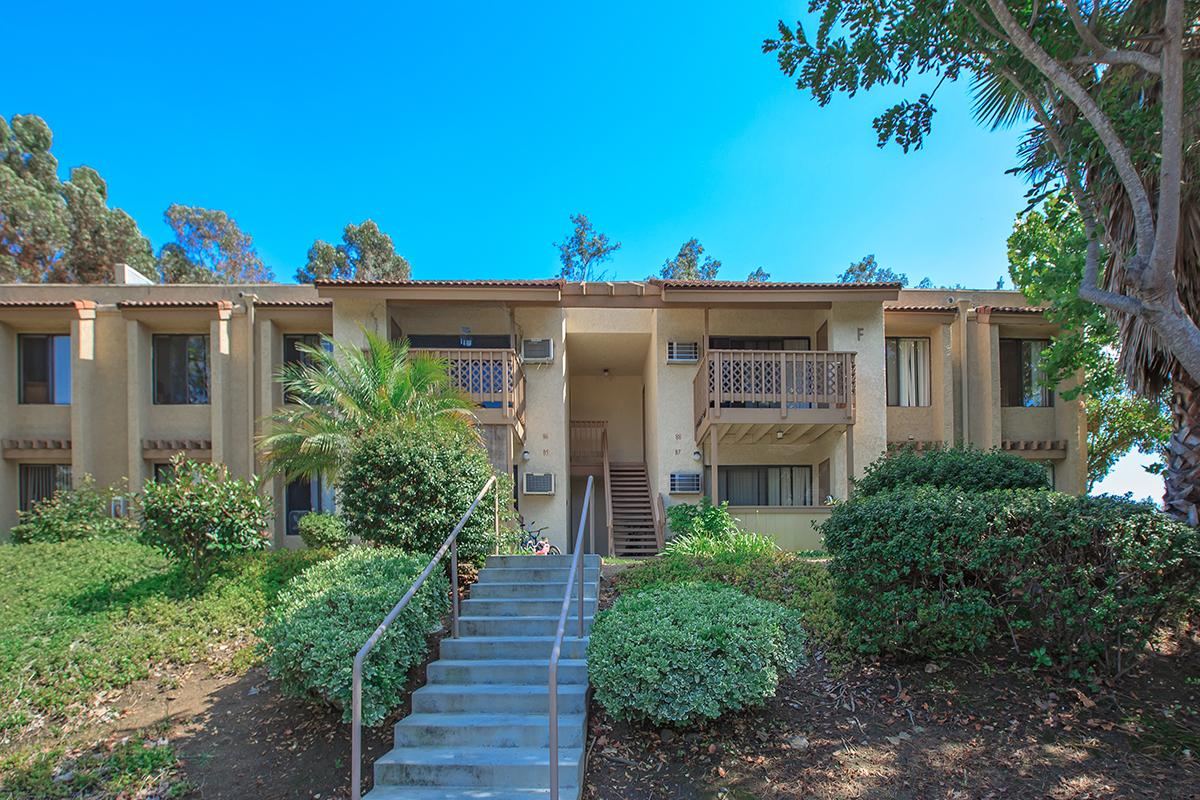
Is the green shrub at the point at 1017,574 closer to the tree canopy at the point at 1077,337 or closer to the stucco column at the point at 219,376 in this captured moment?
the tree canopy at the point at 1077,337

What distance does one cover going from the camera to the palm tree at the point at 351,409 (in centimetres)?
1035

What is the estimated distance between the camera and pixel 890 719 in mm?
6047

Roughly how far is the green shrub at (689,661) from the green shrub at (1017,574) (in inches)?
40.2

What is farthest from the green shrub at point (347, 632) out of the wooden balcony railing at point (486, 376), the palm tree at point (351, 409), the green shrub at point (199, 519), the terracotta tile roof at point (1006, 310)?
the terracotta tile roof at point (1006, 310)

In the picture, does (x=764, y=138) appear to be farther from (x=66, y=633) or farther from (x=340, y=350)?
(x=66, y=633)

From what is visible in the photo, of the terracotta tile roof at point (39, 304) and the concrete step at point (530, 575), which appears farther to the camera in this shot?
the terracotta tile roof at point (39, 304)

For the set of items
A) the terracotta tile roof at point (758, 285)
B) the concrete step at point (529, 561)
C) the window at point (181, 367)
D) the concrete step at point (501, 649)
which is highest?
the terracotta tile roof at point (758, 285)

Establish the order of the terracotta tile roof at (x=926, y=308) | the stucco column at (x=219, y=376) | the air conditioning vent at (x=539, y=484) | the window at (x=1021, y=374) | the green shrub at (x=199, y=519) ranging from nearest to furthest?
the green shrub at (x=199, y=519)
the air conditioning vent at (x=539, y=484)
the stucco column at (x=219, y=376)
the terracotta tile roof at (x=926, y=308)
the window at (x=1021, y=374)

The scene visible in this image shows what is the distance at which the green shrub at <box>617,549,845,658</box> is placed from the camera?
7602 millimetres

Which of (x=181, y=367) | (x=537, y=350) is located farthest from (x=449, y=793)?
(x=181, y=367)

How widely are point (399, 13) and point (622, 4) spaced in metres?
4.00

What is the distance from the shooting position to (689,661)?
5.54m

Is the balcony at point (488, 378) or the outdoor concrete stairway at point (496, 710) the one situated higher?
the balcony at point (488, 378)

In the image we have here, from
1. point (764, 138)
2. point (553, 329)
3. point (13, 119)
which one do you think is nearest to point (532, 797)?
point (764, 138)
